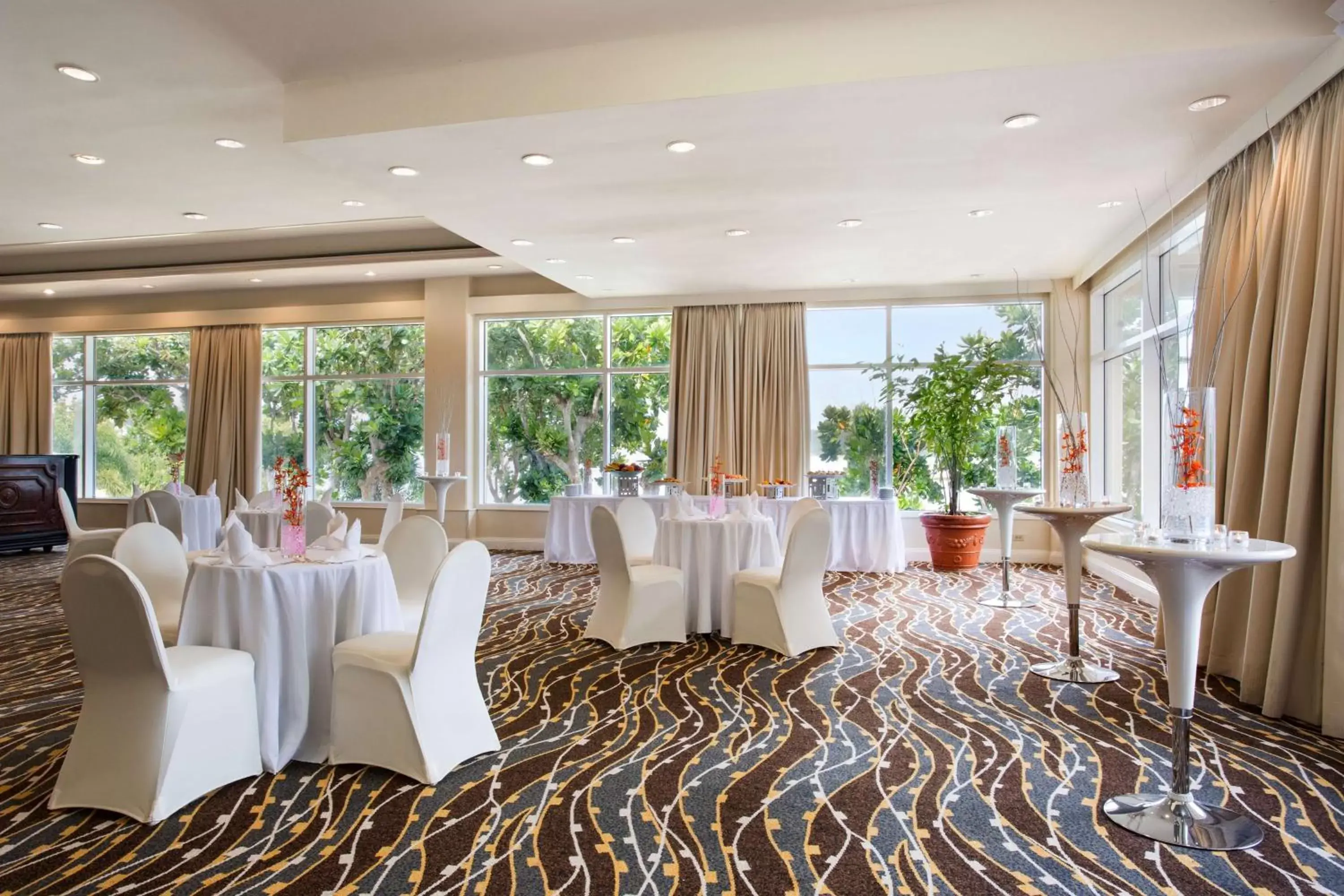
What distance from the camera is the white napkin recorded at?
336 cm

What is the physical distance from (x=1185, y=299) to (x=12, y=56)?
7.72m

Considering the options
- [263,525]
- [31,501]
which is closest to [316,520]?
[263,525]

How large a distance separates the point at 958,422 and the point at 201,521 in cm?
781

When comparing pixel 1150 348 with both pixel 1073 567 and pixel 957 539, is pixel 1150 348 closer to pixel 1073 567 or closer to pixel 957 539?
pixel 957 539

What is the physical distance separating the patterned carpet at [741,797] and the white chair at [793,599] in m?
0.29

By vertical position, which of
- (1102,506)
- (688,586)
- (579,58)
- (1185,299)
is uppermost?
(579,58)

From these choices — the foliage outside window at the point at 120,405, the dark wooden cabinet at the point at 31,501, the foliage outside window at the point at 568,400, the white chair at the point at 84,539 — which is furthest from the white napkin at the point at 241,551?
the foliage outside window at the point at 120,405

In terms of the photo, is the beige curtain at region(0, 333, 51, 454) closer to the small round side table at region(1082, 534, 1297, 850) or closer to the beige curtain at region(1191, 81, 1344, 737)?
the small round side table at region(1082, 534, 1297, 850)

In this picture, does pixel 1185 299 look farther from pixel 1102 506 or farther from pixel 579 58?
pixel 579 58

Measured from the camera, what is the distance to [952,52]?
149 inches

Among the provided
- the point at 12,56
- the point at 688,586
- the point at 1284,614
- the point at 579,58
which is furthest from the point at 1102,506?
the point at 12,56

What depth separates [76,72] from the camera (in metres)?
4.61

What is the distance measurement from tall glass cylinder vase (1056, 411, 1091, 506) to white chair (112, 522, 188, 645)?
15.4 ft

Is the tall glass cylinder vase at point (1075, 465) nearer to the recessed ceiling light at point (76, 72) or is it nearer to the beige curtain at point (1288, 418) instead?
the beige curtain at point (1288, 418)
